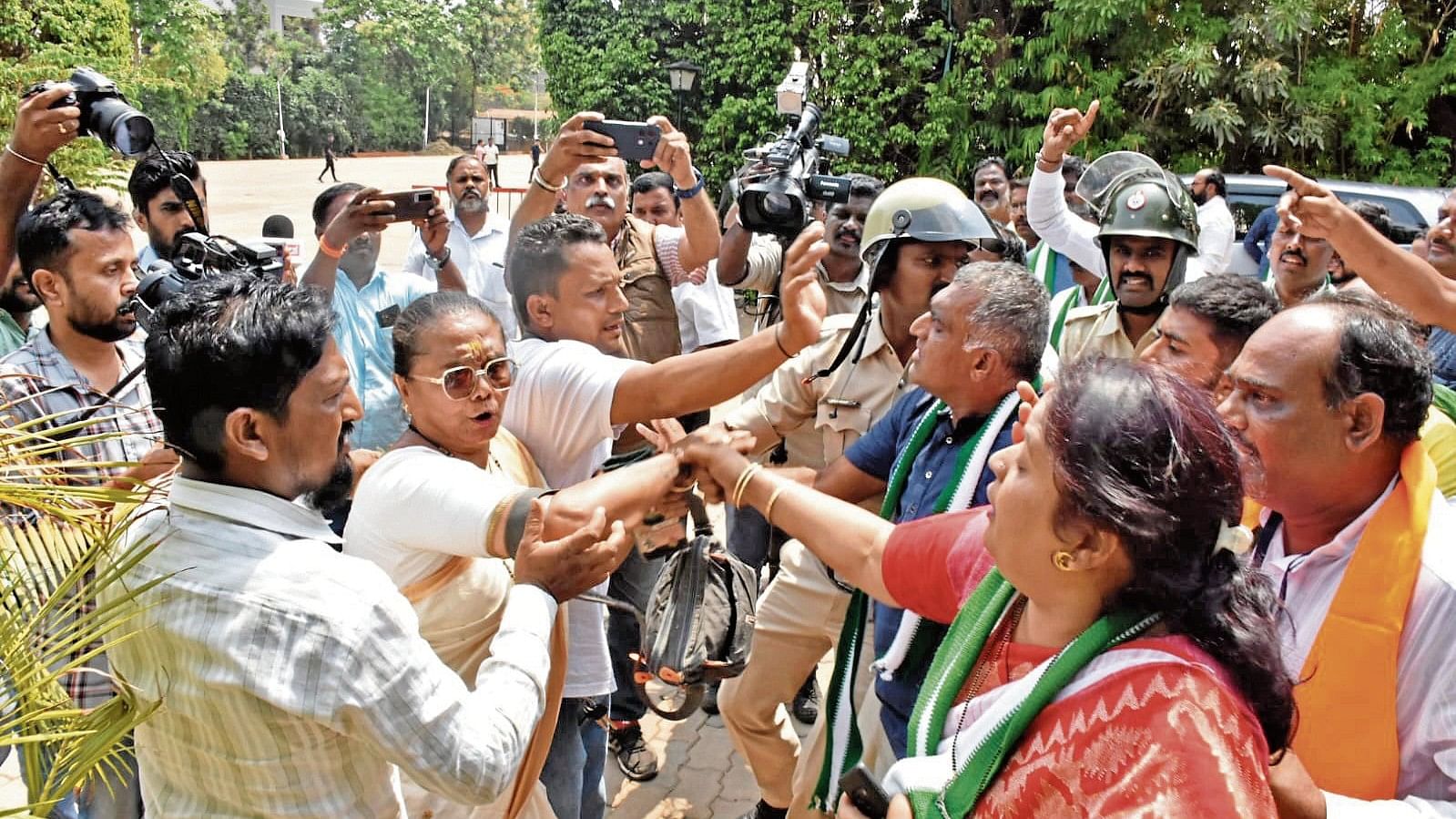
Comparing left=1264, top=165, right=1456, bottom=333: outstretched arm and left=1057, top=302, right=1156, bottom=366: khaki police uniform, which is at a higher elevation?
left=1264, top=165, right=1456, bottom=333: outstretched arm

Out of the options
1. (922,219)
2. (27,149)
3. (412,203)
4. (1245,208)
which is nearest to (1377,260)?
(922,219)

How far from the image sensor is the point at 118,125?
3.43m

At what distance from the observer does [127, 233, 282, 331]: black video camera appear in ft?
9.46

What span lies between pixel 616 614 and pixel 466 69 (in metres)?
53.3

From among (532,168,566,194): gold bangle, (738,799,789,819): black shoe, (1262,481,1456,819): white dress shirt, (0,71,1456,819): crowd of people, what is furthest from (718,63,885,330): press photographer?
(1262,481,1456,819): white dress shirt

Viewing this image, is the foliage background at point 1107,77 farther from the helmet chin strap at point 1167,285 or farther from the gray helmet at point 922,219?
the gray helmet at point 922,219

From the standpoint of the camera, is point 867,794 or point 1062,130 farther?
point 1062,130

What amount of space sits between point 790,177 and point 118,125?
2290 millimetres

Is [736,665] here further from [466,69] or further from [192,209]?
[466,69]

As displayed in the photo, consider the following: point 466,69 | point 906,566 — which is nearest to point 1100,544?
point 906,566

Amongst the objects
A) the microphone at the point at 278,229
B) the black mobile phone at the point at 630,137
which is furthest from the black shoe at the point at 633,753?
the microphone at the point at 278,229

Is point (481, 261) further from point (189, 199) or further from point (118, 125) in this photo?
point (118, 125)

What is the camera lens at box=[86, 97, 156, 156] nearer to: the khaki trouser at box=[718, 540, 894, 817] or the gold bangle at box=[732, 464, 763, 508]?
the gold bangle at box=[732, 464, 763, 508]

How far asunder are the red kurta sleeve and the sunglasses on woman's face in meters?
0.99
